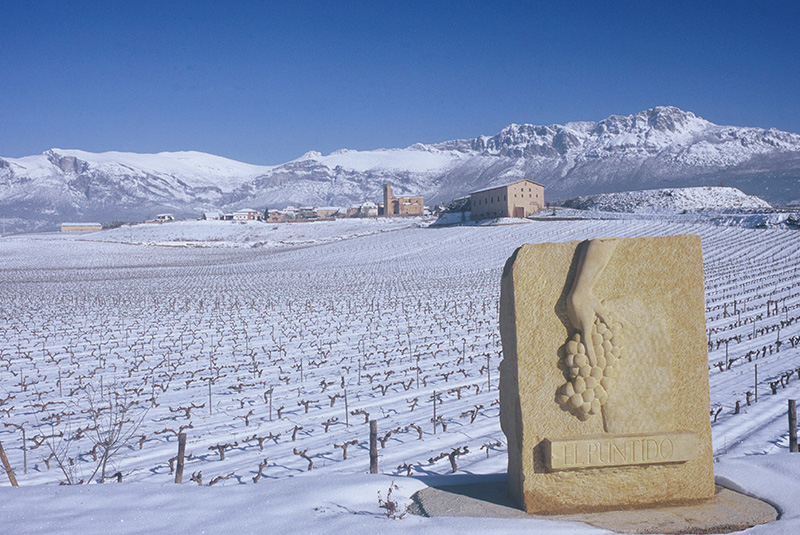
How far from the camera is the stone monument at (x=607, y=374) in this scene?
4.73 metres

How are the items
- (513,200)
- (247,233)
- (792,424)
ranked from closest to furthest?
(792,424) → (513,200) → (247,233)

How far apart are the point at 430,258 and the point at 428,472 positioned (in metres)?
46.9

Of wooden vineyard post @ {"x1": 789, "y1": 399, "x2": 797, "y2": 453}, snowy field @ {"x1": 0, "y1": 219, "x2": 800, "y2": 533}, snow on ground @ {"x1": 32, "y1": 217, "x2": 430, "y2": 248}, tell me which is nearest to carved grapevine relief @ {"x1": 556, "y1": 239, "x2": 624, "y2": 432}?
snowy field @ {"x1": 0, "y1": 219, "x2": 800, "y2": 533}

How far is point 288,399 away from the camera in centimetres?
1101

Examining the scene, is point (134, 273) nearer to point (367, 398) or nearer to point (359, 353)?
point (359, 353)

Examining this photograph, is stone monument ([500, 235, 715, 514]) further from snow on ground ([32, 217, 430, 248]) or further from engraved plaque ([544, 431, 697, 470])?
snow on ground ([32, 217, 430, 248])

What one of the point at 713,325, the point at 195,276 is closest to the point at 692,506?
the point at 713,325

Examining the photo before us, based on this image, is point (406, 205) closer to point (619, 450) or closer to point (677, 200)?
point (677, 200)

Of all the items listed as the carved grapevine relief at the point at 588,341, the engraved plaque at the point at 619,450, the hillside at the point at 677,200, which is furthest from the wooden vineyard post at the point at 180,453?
the hillside at the point at 677,200

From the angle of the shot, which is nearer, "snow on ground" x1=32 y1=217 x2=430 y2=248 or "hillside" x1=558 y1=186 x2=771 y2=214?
"hillside" x1=558 y1=186 x2=771 y2=214

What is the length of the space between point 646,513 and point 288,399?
24.7 ft

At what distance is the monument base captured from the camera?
447cm

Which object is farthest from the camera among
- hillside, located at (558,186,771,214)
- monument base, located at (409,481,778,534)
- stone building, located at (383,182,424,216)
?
stone building, located at (383,182,424,216)

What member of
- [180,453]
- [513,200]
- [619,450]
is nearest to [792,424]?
[619,450]
